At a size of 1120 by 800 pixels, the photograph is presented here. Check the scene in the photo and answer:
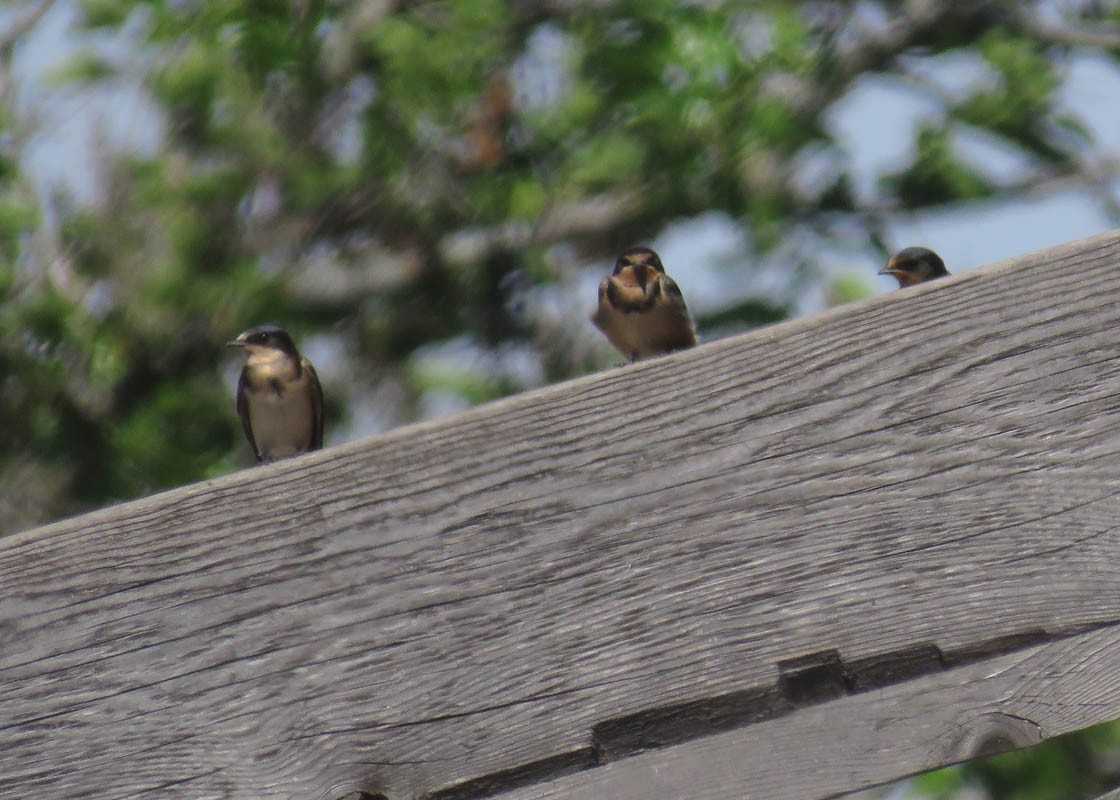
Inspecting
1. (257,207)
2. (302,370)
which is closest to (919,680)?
(302,370)

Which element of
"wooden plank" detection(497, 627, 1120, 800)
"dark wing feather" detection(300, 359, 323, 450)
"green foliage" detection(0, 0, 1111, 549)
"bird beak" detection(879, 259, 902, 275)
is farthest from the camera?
"green foliage" detection(0, 0, 1111, 549)

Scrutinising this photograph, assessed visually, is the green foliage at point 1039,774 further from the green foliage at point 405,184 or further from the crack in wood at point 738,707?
the crack in wood at point 738,707

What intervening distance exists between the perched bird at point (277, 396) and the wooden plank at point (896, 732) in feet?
15.4

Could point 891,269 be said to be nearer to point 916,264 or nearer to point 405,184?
point 916,264

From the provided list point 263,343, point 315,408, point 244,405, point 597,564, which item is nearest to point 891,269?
point 315,408

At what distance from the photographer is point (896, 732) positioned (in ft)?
3.94

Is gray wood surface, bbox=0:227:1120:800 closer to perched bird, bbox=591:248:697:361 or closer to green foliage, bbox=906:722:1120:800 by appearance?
perched bird, bbox=591:248:697:361

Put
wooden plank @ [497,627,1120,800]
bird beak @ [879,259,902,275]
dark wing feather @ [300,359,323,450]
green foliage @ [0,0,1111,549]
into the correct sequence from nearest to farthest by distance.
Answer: wooden plank @ [497,627,1120,800]
bird beak @ [879,259,902,275]
dark wing feather @ [300,359,323,450]
green foliage @ [0,0,1111,549]

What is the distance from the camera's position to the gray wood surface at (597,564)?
125cm

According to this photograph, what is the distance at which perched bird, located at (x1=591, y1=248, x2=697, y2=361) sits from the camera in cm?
511

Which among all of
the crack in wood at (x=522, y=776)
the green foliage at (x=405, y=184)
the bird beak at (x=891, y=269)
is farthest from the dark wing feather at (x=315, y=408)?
the crack in wood at (x=522, y=776)

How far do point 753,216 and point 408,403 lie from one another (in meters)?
2.10

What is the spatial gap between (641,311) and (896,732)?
3969 mm

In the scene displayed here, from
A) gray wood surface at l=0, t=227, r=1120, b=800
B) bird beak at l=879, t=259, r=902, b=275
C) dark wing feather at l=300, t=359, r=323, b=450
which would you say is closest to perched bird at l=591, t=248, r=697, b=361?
bird beak at l=879, t=259, r=902, b=275
